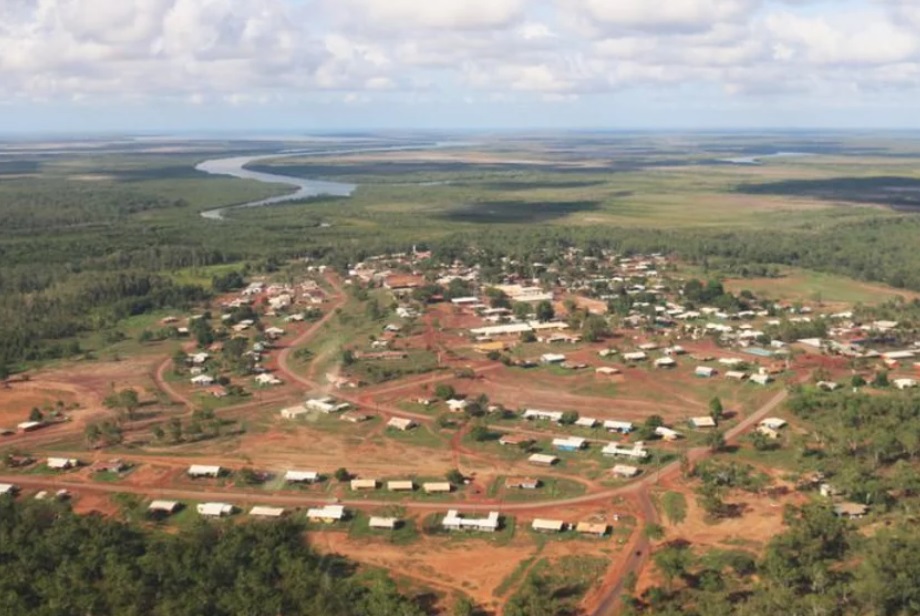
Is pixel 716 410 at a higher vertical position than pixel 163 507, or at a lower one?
higher

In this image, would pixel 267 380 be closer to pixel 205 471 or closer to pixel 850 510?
pixel 205 471

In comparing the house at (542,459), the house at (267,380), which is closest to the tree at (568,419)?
the house at (542,459)

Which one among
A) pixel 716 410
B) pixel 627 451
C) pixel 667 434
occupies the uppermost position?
pixel 716 410

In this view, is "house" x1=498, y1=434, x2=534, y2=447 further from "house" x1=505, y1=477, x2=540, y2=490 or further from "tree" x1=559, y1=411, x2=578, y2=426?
"house" x1=505, y1=477, x2=540, y2=490

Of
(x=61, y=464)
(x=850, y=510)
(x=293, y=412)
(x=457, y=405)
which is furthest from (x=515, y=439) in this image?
(x=61, y=464)

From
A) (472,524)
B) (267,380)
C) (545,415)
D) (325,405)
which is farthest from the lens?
(267,380)
